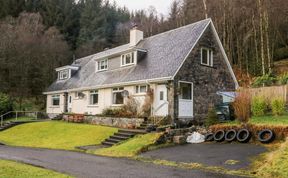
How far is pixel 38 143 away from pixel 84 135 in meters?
2.78

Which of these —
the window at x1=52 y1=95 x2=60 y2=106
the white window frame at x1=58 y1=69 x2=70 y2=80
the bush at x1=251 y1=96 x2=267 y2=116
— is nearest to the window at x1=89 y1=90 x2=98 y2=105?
the window at x1=52 y1=95 x2=60 y2=106

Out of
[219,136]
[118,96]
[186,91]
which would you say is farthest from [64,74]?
[219,136]

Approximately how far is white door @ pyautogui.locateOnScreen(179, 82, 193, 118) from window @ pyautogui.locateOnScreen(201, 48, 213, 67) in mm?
2544

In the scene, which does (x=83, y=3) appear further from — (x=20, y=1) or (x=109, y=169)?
(x=109, y=169)

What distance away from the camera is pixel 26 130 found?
74.7ft

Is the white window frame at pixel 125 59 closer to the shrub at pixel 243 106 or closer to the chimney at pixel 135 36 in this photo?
the chimney at pixel 135 36

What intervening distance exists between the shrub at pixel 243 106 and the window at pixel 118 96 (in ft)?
31.0

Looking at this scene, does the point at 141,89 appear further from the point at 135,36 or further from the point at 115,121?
the point at 135,36

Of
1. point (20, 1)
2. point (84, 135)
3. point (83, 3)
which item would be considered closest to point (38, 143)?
point (84, 135)

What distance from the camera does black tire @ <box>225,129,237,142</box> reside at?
45.9ft

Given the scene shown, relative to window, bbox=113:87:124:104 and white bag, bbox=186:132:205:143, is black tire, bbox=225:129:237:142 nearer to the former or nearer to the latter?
white bag, bbox=186:132:205:143

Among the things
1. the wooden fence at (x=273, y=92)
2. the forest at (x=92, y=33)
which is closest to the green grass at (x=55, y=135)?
the wooden fence at (x=273, y=92)

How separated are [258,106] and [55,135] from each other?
12935 millimetres

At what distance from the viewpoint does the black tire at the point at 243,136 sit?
532 inches
